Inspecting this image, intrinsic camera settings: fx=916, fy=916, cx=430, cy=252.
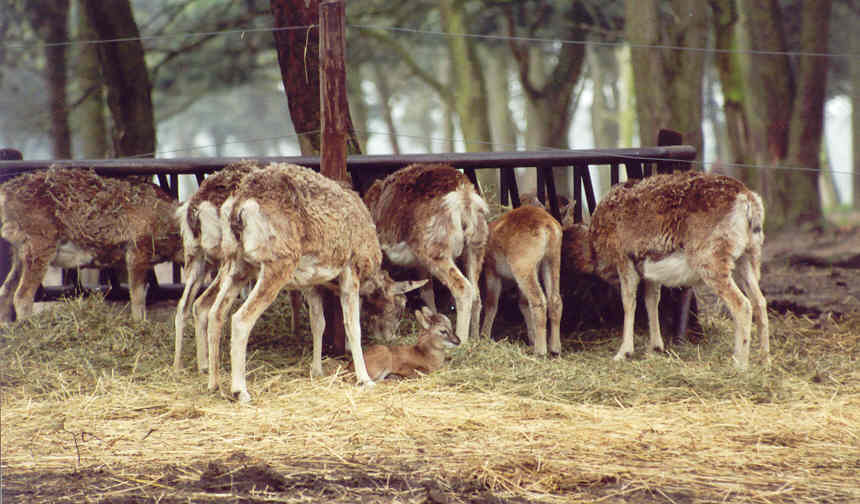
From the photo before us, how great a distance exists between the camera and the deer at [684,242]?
6.66 meters

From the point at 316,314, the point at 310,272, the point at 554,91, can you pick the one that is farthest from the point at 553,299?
the point at 554,91

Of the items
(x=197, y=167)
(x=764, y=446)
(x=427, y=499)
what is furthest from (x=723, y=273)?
(x=197, y=167)

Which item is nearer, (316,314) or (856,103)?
(316,314)

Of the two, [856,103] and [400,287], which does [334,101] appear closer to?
[400,287]

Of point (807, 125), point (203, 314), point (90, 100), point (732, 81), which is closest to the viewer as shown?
point (203, 314)

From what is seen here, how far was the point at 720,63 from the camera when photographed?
16.7 meters

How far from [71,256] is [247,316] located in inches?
105

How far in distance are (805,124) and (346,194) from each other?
40.3 ft

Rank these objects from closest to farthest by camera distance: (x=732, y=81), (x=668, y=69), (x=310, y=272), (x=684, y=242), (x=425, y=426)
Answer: (x=425, y=426)
(x=310, y=272)
(x=684, y=242)
(x=668, y=69)
(x=732, y=81)

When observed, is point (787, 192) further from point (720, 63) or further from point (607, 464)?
point (607, 464)

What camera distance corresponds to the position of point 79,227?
7555mm

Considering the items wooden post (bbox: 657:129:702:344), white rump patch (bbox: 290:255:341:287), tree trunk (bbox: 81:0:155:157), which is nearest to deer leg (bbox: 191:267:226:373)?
white rump patch (bbox: 290:255:341:287)

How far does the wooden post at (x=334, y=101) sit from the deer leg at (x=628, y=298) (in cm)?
228

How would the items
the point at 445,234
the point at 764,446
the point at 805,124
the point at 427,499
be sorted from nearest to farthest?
1. the point at 427,499
2. the point at 764,446
3. the point at 445,234
4. the point at 805,124
